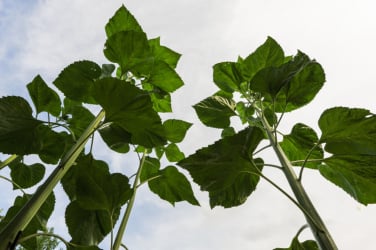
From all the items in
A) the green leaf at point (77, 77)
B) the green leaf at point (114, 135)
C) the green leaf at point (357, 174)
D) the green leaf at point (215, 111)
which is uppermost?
the green leaf at point (77, 77)

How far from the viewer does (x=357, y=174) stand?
0.82 meters

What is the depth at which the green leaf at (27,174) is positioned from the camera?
1246mm

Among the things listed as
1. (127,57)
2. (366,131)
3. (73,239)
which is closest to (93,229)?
(73,239)

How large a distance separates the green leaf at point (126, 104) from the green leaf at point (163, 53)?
1.67 feet

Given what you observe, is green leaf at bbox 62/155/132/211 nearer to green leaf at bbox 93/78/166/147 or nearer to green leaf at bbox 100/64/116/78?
green leaf at bbox 93/78/166/147

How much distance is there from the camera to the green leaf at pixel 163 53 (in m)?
1.31

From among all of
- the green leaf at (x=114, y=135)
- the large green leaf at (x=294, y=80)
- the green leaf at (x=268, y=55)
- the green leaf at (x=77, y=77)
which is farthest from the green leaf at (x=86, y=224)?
the green leaf at (x=268, y=55)

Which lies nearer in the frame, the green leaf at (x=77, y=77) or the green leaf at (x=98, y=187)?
the green leaf at (x=98, y=187)

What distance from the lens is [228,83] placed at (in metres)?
1.28

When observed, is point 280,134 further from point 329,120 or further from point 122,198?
point 122,198

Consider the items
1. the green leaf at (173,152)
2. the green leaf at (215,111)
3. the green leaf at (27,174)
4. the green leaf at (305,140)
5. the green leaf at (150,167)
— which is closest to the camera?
the green leaf at (305,140)

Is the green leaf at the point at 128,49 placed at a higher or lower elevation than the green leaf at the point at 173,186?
higher

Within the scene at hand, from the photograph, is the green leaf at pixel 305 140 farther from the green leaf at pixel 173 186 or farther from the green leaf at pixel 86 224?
the green leaf at pixel 86 224

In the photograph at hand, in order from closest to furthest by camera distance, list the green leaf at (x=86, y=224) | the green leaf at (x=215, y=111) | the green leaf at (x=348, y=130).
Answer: the green leaf at (x=348, y=130), the green leaf at (x=86, y=224), the green leaf at (x=215, y=111)
